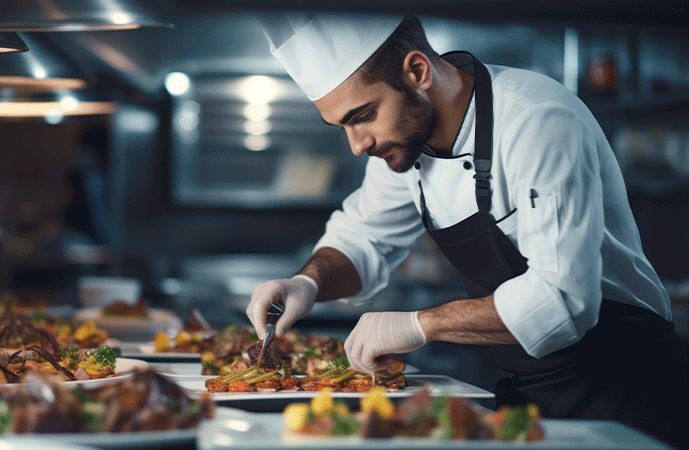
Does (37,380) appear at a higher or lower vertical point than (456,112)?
lower

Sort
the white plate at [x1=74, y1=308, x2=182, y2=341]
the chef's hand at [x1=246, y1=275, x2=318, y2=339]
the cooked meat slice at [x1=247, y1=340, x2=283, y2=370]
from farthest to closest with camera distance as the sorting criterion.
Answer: the white plate at [x1=74, y1=308, x2=182, y2=341]
the chef's hand at [x1=246, y1=275, x2=318, y2=339]
the cooked meat slice at [x1=247, y1=340, x2=283, y2=370]

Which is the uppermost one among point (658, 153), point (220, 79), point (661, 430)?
point (220, 79)

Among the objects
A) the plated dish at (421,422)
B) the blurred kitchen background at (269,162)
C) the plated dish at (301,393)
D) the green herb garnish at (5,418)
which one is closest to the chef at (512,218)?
the plated dish at (301,393)

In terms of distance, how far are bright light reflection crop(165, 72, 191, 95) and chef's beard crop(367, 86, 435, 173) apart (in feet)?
13.5

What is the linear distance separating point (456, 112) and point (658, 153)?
3.38m

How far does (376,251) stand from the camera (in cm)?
291

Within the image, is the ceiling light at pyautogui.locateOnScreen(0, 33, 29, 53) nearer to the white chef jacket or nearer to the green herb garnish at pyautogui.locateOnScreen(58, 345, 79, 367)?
the green herb garnish at pyautogui.locateOnScreen(58, 345, 79, 367)

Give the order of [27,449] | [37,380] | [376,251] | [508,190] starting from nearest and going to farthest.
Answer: [27,449] → [37,380] → [508,190] → [376,251]

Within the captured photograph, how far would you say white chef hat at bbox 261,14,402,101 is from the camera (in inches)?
88.3

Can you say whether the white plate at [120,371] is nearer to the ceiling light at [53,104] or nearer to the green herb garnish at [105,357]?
the green herb garnish at [105,357]

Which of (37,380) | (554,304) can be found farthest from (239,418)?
(554,304)

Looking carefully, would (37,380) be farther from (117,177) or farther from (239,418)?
(117,177)

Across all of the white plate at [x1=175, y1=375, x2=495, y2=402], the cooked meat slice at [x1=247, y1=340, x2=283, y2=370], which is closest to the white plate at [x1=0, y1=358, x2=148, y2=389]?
the white plate at [x1=175, y1=375, x2=495, y2=402]

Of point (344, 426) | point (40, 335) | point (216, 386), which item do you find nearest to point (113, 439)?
point (344, 426)
